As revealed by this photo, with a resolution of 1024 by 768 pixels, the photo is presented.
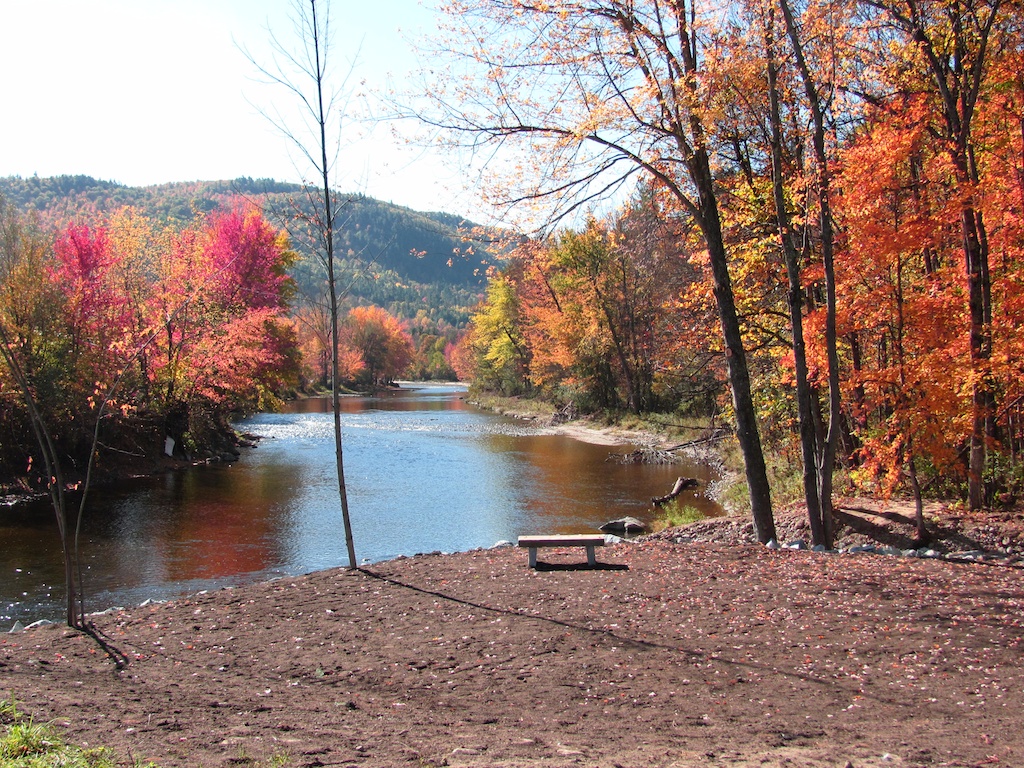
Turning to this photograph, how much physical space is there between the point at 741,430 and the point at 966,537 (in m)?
3.40

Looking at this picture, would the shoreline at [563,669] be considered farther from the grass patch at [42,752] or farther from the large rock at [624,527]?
the large rock at [624,527]

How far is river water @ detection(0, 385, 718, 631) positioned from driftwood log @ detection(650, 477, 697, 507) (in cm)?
42

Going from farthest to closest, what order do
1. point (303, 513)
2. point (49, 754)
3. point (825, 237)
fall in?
point (303, 513)
point (825, 237)
point (49, 754)

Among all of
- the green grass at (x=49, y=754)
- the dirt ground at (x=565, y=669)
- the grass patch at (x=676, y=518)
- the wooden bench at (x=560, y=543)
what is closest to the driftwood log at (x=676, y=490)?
the grass patch at (x=676, y=518)

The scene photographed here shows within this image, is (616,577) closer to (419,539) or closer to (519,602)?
(519,602)

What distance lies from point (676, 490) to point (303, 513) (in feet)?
30.6

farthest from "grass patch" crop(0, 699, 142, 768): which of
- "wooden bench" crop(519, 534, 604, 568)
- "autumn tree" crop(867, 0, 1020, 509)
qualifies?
"autumn tree" crop(867, 0, 1020, 509)

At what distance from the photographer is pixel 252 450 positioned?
1155 inches

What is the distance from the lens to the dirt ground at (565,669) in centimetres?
409

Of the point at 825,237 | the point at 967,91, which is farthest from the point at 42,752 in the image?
the point at 967,91

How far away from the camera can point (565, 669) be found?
5.49 meters

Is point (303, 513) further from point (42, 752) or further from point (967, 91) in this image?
point (967, 91)

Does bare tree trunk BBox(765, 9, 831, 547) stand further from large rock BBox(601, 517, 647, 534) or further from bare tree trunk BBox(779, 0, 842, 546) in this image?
large rock BBox(601, 517, 647, 534)

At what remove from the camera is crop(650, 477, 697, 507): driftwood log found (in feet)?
57.6
